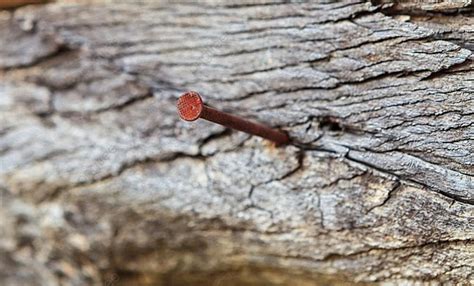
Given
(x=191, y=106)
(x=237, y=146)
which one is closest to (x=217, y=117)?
(x=191, y=106)

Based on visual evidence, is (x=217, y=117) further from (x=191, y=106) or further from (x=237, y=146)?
(x=237, y=146)

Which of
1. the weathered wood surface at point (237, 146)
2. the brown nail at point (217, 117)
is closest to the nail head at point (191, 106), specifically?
the brown nail at point (217, 117)

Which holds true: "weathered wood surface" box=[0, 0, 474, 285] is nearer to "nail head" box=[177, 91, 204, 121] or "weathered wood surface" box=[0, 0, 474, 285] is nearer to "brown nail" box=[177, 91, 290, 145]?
"brown nail" box=[177, 91, 290, 145]

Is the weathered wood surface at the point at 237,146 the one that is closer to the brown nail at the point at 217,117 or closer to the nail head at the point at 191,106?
the brown nail at the point at 217,117

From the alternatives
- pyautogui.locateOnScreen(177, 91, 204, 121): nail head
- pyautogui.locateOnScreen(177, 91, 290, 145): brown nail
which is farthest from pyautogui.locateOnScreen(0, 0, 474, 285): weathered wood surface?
pyautogui.locateOnScreen(177, 91, 204, 121): nail head
